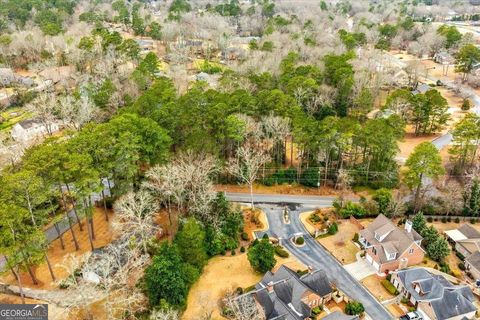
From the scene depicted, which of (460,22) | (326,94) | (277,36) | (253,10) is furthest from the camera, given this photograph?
(460,22)

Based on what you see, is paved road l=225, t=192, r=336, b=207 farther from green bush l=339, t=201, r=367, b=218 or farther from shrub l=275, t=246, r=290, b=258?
shrub l=275, t=246, r=290, b=258

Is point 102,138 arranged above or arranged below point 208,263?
above

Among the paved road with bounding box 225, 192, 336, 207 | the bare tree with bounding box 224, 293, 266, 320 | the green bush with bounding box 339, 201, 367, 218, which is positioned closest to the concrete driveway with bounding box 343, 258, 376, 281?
the green bush with bounding box 339, 201, 367, 218

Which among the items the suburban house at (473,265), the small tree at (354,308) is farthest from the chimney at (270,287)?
the suburban house at (473,265)

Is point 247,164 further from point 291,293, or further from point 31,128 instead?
point 31,128

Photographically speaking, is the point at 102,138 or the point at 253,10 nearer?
the point at 102,138

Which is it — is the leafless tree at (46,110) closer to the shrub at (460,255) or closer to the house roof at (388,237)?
the house roof at (388,237)

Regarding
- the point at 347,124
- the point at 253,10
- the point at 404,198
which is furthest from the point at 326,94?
the point at 253,10

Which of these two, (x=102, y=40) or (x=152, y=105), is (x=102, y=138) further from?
(x=102, y=40)
